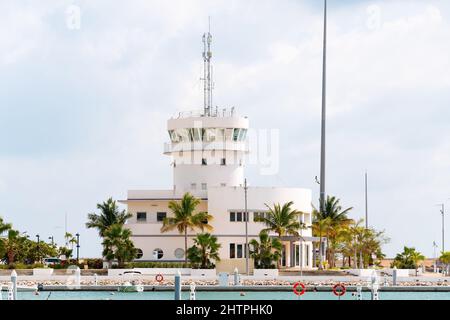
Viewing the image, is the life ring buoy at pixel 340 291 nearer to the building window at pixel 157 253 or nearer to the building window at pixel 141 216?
the building window at pixel 157 253

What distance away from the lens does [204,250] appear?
72.8 meters

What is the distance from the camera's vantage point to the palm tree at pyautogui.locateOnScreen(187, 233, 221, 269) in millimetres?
72375

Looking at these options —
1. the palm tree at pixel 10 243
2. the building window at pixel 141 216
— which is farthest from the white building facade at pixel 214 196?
the palm tree at pixel 10 243

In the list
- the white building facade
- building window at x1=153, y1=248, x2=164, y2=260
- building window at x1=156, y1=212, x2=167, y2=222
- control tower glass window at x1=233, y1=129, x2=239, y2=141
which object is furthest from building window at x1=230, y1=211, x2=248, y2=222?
control tower glass window at x1=233, y1=129, x2=239, y2=141

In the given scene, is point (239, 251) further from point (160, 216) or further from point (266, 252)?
point (160, 216)

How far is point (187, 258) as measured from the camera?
2891 inches

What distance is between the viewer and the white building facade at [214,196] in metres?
77.4

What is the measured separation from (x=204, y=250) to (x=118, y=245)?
6.17 meters

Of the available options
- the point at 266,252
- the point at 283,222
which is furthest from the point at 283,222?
the point at 266,252

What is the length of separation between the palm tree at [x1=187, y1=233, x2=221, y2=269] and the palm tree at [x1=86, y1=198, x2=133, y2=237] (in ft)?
24.7

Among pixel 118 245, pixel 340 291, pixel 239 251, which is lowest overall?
pixel 340 291

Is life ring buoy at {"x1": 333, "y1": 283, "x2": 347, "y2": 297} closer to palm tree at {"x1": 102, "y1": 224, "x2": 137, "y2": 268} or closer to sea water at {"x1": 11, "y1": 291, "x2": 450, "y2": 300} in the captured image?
sea water at {"x1": 11, "y1": 291, "x2": 450, "y2": 300}
